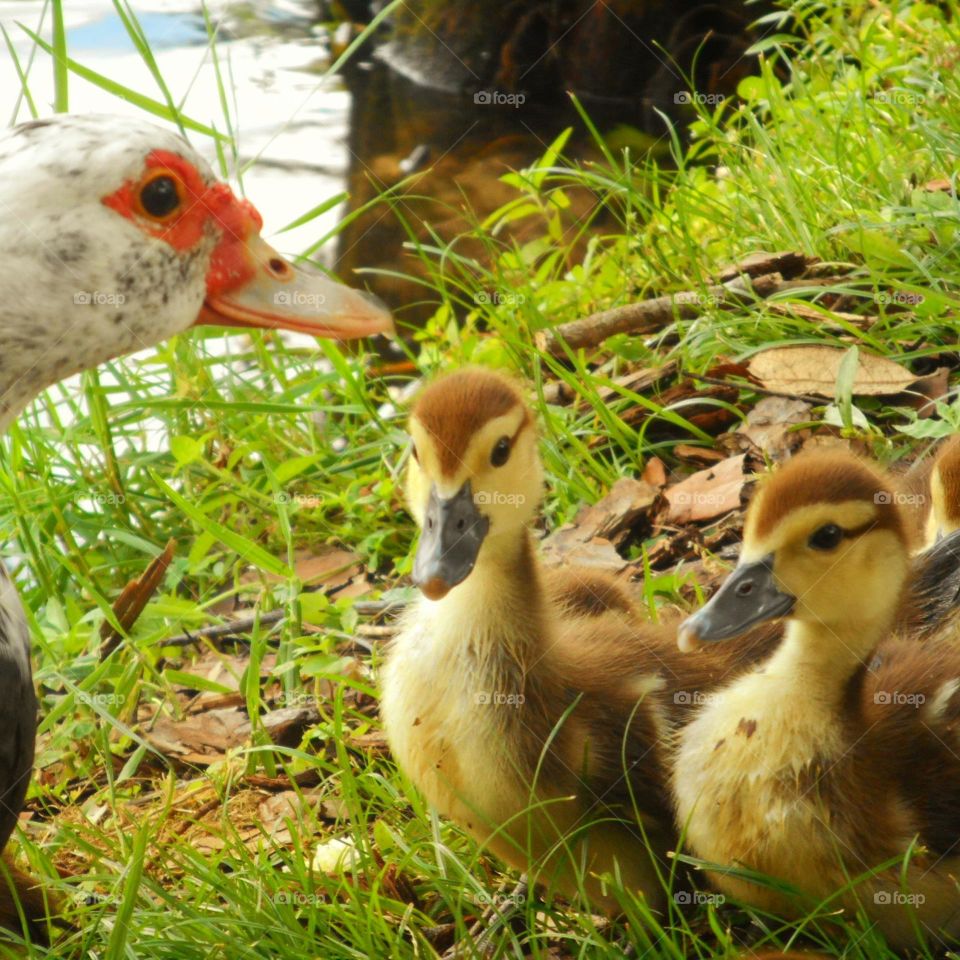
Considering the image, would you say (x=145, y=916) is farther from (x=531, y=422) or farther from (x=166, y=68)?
(x=166, y=68)

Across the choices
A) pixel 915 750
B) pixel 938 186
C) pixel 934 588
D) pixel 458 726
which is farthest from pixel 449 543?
pixel 938 186

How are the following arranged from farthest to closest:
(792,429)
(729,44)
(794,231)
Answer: (729,44), (794,231), (792,429)

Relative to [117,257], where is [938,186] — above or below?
below

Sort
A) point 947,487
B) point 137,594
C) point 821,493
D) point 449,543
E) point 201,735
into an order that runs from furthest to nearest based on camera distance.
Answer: point 137,594 < point 201,735 < point 947,487 < point 449,543 < point 821,493

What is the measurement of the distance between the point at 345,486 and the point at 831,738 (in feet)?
6.86

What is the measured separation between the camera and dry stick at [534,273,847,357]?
12.5 feet

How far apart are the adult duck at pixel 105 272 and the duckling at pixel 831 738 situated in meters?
0.88

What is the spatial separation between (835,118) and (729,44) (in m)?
2.90

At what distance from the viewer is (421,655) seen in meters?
2.48

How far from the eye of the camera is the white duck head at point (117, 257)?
7.22 feet

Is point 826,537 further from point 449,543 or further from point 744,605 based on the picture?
point 449,543

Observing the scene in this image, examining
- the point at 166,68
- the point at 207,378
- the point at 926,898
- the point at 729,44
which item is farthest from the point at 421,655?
the point at 166,68

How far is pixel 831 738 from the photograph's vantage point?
7.29 ft

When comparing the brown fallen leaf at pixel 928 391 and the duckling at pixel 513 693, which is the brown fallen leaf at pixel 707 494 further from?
the duckling at pixel 513 693
